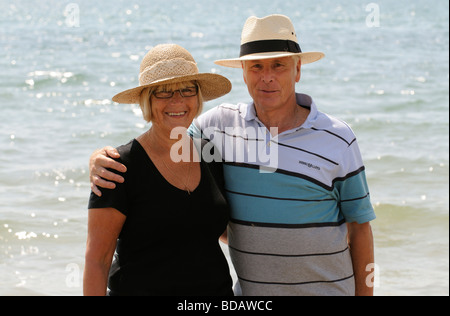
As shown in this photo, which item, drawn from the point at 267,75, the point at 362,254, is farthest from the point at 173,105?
the point at 362,254

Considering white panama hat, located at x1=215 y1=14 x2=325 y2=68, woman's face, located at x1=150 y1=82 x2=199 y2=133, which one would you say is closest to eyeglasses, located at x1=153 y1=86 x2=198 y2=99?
woman's face, located at x1=150 y1=82 x2=199 y2=133

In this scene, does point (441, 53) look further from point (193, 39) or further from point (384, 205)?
point (384, 205)

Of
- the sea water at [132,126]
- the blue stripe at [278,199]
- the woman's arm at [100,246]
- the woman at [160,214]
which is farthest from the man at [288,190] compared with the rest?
the sea water at [132,126]

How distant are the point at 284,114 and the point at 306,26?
29.3 m

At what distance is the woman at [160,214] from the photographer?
303 centimetres

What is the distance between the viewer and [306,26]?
32.0 metres

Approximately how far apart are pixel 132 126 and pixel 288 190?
8.48 meters

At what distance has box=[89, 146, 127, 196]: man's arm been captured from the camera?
2.98 m

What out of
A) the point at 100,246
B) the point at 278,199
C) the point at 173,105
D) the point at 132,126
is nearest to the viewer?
the point at 100,246

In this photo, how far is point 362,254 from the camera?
3.51 m

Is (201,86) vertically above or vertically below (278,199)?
above

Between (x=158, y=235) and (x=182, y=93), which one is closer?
(x=158, y=235)

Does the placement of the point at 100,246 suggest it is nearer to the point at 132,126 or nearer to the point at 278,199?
the point at 278,199

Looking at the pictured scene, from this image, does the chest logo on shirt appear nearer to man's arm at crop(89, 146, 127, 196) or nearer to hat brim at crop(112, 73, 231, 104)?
hat brim at crop(112, 73, 231, 104)
